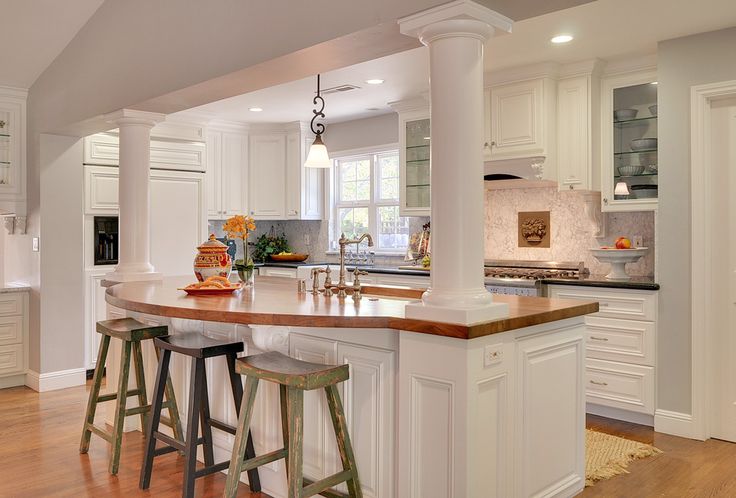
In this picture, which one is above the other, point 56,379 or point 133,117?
point 133,117

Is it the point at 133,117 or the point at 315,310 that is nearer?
the point at 315,310

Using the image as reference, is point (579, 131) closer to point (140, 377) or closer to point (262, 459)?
point (262, 459)

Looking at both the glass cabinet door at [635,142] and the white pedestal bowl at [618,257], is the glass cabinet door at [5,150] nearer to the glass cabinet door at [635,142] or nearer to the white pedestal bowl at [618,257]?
the white pedestal bowl at [618,257]

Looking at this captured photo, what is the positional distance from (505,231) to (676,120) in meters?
1.73

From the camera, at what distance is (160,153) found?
5844 millimetres

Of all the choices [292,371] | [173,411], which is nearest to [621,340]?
[292,371]

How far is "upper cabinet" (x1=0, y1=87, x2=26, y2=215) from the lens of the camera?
509 centimetres

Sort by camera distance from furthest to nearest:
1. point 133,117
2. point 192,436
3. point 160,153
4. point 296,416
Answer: point 160,153
point 133,117
point 192,436
point 296,416

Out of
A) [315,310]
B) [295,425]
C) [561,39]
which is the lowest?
[295,425]

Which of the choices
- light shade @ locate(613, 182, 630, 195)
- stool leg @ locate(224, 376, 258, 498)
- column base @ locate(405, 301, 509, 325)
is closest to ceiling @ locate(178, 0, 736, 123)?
light shade @ locate(613, 182, 630, 195)

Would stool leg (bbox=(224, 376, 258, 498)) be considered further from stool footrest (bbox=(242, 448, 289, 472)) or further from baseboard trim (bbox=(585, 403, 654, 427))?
baseboard trim (bbox=(585, 403, 654, 427))

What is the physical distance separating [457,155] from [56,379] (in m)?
4.26

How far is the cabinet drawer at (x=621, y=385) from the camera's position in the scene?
4.01 meters

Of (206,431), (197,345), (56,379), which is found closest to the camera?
(197,345)
